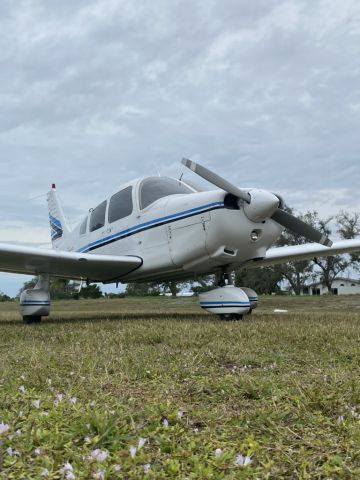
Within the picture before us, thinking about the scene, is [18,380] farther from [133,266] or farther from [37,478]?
[133,266]

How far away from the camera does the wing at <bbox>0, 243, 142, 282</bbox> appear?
8047mm

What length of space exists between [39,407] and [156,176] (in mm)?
7406

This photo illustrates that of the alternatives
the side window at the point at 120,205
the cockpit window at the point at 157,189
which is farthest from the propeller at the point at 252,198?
the side window at the point at 120,205

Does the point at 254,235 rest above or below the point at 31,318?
above

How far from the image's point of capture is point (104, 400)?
2.28 m

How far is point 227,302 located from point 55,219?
322 inches

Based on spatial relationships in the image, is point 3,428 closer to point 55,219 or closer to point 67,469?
point 67,469

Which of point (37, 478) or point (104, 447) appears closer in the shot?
point (37, 478)

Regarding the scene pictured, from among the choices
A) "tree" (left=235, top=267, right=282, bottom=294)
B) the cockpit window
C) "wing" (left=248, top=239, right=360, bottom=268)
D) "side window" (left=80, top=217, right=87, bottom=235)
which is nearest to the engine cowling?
the cockpit window

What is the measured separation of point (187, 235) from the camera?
7832mm

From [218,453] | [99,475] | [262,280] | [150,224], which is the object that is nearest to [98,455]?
[99,475]

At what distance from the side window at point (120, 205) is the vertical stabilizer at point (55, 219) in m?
3.89

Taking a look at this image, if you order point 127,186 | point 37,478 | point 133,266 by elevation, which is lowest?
point 37,478

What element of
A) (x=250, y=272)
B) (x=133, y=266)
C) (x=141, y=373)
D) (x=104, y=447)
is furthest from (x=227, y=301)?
(x=250, y=272)
